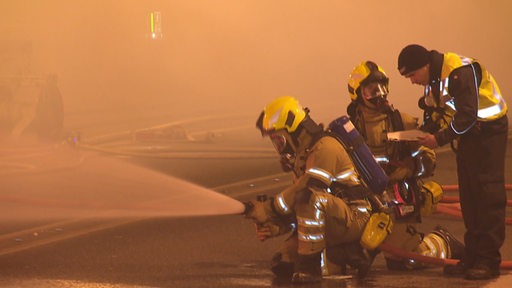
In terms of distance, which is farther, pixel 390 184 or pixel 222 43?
pixel 222 43

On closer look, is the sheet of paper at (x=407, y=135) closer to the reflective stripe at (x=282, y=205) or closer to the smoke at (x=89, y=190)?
the reflective stripe at (x=282, y=205)

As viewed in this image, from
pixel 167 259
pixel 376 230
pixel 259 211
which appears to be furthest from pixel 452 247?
pixel 167 259

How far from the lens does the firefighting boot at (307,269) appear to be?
253 inches

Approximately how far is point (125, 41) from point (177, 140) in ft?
13.9

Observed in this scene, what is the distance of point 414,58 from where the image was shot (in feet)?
21.4

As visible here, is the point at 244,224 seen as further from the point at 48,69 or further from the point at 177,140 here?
the point at 48,69

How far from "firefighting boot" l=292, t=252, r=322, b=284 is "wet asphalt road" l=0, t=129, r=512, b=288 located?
9cm

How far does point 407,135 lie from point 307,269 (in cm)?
→ 97

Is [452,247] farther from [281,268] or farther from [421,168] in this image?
[281,268]

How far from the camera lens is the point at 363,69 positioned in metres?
7.02

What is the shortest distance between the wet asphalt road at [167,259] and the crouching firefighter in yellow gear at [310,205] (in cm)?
15

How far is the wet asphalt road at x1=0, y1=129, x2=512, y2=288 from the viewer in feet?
21.6

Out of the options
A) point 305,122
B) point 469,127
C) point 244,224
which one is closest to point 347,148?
point 305,122

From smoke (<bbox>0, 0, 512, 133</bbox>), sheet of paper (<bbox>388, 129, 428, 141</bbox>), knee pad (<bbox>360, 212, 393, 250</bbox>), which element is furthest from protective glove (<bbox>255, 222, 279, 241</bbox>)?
smoke (<bbox>0, 0, 512, 133</bbox>)
